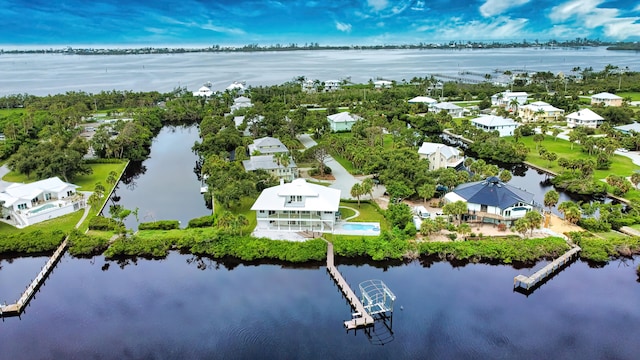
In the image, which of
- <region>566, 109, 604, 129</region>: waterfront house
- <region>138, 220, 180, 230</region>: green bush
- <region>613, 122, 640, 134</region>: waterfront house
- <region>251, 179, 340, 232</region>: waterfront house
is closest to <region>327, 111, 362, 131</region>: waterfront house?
<region>566, 109, 604, 129</region>: waterfront house

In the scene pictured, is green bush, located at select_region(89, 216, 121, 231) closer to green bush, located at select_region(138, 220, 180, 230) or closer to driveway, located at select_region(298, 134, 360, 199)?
green bush, located at select_region(138, 220, 180, 230)

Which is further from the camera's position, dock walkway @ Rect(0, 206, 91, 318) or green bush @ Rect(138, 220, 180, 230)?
green bush @ Rect(138, 220, 180, 230)

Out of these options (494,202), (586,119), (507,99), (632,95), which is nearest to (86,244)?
(494,202)

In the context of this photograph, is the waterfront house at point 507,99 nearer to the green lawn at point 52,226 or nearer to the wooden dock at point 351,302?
the wooden dock at point 351,302

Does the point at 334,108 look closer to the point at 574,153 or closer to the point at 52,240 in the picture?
the point at 574,153

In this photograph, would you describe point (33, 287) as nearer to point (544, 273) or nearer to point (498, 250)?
point (498, 250)

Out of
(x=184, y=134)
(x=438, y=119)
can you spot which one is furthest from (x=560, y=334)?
(x=184, y=134)
